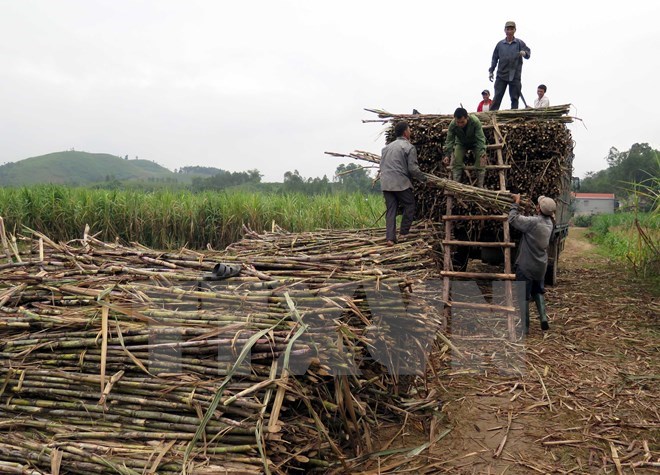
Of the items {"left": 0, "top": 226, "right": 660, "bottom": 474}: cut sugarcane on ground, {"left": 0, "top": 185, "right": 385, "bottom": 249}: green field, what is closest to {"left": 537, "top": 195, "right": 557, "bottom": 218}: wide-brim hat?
{"left": 0, "top": 226, "right": 660, "bottom": 474}: cut sugarcane on ground

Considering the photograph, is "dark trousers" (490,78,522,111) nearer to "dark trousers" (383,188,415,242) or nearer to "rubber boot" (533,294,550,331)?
"dark trousers" (383,188,415,242)

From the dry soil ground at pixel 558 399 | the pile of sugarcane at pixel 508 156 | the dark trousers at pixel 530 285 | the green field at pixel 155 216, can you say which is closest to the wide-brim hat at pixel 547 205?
the pile of sugarcane at pixel 508 156

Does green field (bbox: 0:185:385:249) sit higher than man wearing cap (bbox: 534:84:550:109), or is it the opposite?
man wearing cap (bbox: 534:84:550:109)

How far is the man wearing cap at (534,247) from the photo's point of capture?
5.55 metres

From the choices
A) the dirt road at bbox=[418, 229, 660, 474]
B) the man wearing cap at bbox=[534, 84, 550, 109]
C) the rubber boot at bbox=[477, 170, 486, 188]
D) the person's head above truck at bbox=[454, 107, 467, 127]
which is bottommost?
the dirt road at bbox=[418, 229, 660, 474]

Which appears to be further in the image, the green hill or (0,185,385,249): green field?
the green hill

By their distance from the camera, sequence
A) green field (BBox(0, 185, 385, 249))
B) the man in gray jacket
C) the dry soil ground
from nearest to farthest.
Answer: the dry soil ground < the man in gray jacket < green field (BBox(0, 185, 385, 249))

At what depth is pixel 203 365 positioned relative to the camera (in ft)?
8.78

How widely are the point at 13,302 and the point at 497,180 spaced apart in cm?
538

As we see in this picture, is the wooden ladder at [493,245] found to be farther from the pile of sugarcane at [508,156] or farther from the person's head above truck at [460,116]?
the person's head above truck at [460,116]

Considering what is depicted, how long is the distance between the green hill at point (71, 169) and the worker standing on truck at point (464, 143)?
254ft

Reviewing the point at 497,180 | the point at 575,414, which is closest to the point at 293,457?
the point at 575,414

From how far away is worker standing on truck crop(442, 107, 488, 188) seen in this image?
6039mm

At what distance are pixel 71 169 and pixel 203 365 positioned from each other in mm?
102252
